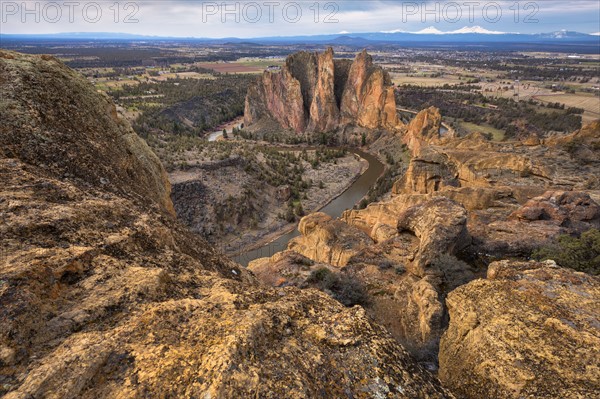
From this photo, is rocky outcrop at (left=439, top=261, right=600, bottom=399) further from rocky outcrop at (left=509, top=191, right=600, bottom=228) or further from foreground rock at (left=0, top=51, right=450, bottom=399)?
rocky outcrop at (left=509, top=191, right=600, bottom=228)

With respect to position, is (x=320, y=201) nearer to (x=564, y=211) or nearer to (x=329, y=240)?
(x=329, y=240)

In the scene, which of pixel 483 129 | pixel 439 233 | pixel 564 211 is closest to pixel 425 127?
pixel 483 129

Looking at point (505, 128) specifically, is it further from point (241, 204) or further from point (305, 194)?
point (241, 204)

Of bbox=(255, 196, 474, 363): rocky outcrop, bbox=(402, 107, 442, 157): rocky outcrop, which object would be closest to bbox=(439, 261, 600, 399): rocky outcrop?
bbox=(255, 196, 474, 363): rocky outcrop

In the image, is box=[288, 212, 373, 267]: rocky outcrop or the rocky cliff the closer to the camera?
box=[288, 212, 373, 267]: rocky outcrop

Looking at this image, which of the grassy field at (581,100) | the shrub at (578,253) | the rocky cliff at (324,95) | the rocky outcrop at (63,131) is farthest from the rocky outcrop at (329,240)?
the grassy field at (581,100)
